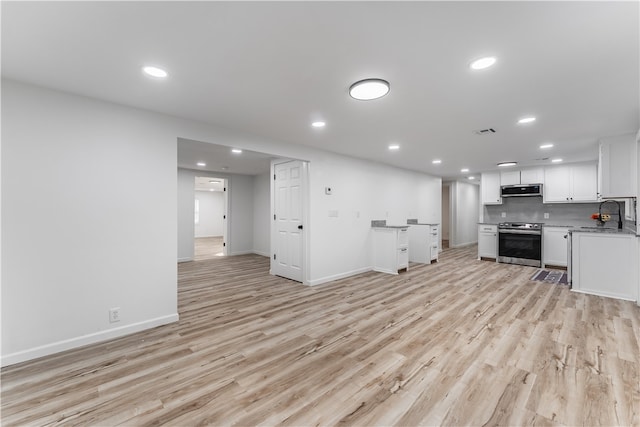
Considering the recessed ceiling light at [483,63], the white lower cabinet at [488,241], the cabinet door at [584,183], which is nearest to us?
the recessed ceiling light at [483,63]

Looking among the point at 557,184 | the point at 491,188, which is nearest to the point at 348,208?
the point at 491,188

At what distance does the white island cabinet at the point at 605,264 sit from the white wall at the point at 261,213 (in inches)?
257

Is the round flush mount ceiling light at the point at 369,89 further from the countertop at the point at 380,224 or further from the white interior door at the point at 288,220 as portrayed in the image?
the countertop at the point at 380,224

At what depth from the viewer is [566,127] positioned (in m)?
3.60

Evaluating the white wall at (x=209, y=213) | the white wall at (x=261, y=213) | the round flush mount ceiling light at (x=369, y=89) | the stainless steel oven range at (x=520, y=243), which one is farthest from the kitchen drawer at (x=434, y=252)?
the white wall at (x=209, y=213)

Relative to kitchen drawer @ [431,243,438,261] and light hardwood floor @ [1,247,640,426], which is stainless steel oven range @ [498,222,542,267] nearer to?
kitchen drawer @ [431,243,438,261]

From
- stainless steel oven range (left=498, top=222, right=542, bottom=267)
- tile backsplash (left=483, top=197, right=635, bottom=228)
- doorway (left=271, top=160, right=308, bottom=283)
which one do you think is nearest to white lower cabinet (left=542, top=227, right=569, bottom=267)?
stainless steel oven range (left=498, top=222, right=542, bottom=267)

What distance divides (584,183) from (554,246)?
1546mm

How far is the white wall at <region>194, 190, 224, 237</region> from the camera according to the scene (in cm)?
1336

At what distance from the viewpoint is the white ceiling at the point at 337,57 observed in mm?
1528

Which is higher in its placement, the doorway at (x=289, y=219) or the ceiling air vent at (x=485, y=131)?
the ceiling air vent at (x=485, y=131)

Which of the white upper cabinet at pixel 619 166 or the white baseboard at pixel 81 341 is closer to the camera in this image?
the white baseboard at pixel 81 341

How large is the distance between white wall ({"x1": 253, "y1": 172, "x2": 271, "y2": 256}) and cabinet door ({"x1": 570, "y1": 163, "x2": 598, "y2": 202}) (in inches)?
293

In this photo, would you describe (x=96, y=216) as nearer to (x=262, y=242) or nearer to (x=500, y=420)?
(x=500, y=420)
